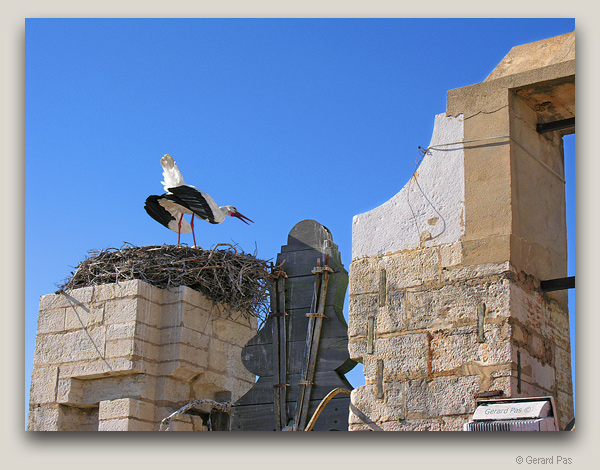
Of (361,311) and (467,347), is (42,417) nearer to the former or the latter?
(361,311)

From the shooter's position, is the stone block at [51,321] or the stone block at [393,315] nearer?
the stone block at [393,315]

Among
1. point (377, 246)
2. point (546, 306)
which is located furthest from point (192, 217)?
point (546, 306)

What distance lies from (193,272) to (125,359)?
0.96m

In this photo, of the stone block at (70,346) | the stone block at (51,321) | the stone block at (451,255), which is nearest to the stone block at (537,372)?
the stone block at (451,255)

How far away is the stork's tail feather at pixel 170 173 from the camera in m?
8.55

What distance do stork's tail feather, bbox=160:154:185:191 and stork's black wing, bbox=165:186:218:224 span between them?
167 mm

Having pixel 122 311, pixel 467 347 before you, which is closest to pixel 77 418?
pixel 122 311

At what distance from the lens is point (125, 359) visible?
6684mm

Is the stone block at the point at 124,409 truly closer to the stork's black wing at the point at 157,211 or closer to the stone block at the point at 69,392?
the stone block at the point at 69,392

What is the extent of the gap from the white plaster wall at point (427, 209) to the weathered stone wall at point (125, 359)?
2.27 meters
